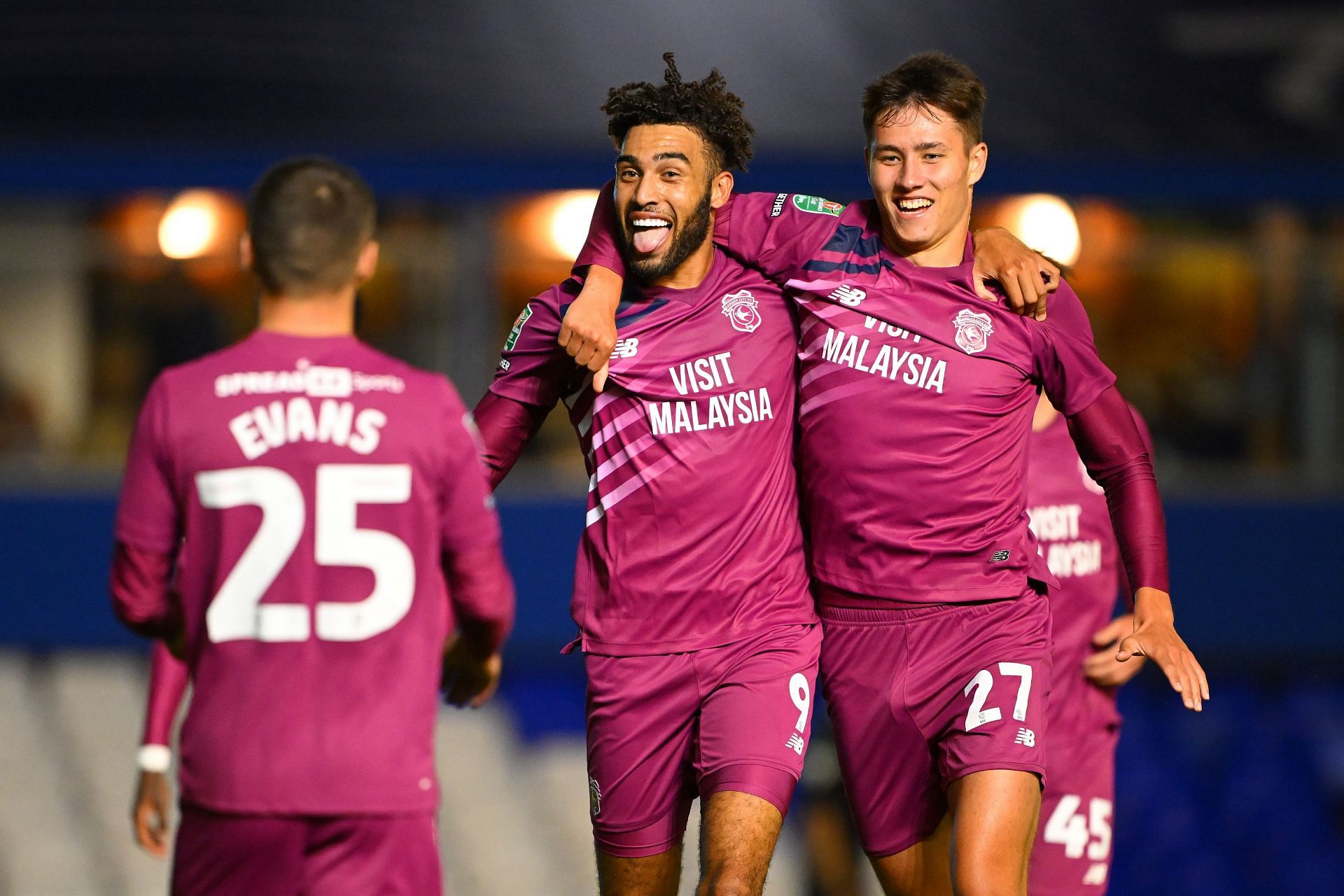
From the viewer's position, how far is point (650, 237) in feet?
13.9

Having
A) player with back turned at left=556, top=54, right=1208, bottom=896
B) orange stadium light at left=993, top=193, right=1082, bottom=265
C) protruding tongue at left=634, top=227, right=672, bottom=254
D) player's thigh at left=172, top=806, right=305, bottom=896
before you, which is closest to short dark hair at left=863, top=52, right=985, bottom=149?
player with back turned at left=556, top=54, right=1208, bottom=896

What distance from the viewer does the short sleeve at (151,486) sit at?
3.10m

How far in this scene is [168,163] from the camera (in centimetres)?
988

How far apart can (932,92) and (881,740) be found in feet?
5.49

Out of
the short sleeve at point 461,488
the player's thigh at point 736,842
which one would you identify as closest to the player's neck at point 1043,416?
the player's thigh at point 736,842

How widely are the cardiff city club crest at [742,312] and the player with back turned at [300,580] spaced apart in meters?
1.25

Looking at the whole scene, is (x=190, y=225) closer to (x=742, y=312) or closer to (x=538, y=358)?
(x=538, y=358)

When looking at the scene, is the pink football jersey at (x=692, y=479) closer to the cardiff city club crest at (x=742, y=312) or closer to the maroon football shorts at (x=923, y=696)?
the cardiff city club crest at (x=742, y=312)

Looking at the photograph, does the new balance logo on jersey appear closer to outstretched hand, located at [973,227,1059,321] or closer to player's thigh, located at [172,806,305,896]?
outstretched hand, located at [973,227,1059,321]

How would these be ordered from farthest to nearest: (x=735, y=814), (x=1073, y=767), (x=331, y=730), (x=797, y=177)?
(x=797, y=177)
(x=1073, y=767)
(x=735, y=814)
(x=331, y=730)

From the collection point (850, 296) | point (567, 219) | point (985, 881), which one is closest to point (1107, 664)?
point (985, 881)

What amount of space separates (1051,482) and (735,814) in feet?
5.41

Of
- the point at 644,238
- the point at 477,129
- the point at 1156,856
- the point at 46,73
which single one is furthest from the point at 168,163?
the point at 1156,856

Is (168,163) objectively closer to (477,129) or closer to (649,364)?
(477,129)
